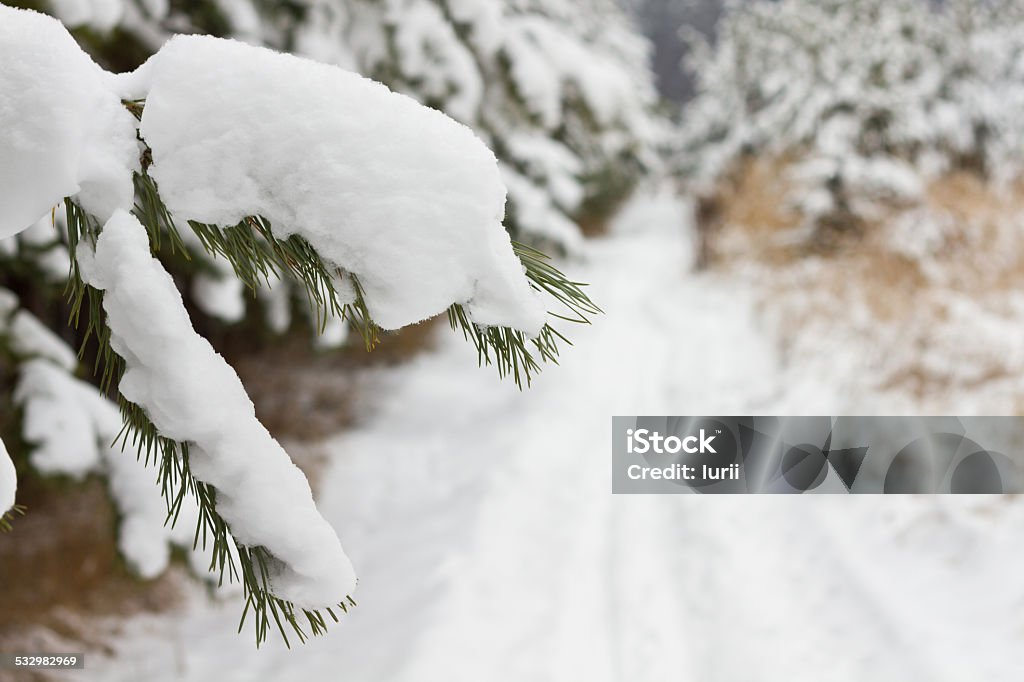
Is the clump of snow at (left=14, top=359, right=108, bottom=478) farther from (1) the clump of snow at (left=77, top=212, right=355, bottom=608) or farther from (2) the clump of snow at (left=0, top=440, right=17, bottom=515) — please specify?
(1) the clump of snow at (left=77, top=212, right=355, bottom=608)

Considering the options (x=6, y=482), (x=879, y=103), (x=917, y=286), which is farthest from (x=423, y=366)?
(x=879, y=103)

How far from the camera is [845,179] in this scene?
360 inches

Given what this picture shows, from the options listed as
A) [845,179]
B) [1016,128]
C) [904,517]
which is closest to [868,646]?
[904,517]

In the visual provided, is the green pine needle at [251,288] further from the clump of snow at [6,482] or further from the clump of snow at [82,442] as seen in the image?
the clump of snow at [82,442]

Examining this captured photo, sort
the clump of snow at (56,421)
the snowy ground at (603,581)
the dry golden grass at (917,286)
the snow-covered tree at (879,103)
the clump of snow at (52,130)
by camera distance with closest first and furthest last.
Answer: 1. the clump of snow at (52,130)
2. the clump of snow at (56,421)
3. the snowy ground at (603,581)
4. the dry golden grass at (917,286)
5. the snow-covered tree at (879,103)

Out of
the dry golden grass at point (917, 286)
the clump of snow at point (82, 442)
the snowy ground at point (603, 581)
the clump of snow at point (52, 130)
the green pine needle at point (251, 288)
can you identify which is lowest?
the snowy ground at point (603, 581)

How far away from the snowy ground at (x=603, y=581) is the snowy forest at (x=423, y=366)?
0.06 feet

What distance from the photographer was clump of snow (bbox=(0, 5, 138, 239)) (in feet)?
2.35

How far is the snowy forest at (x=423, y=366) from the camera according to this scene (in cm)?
74

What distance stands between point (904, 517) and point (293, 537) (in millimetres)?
3660

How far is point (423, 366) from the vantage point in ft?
22.0

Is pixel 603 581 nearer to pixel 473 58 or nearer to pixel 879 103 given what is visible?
pixel 473 58

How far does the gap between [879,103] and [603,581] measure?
9.28 metres

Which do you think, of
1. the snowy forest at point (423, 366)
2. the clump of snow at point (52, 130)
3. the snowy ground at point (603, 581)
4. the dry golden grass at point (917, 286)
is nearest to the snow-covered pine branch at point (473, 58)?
the snowy forest at point (423, 366)
